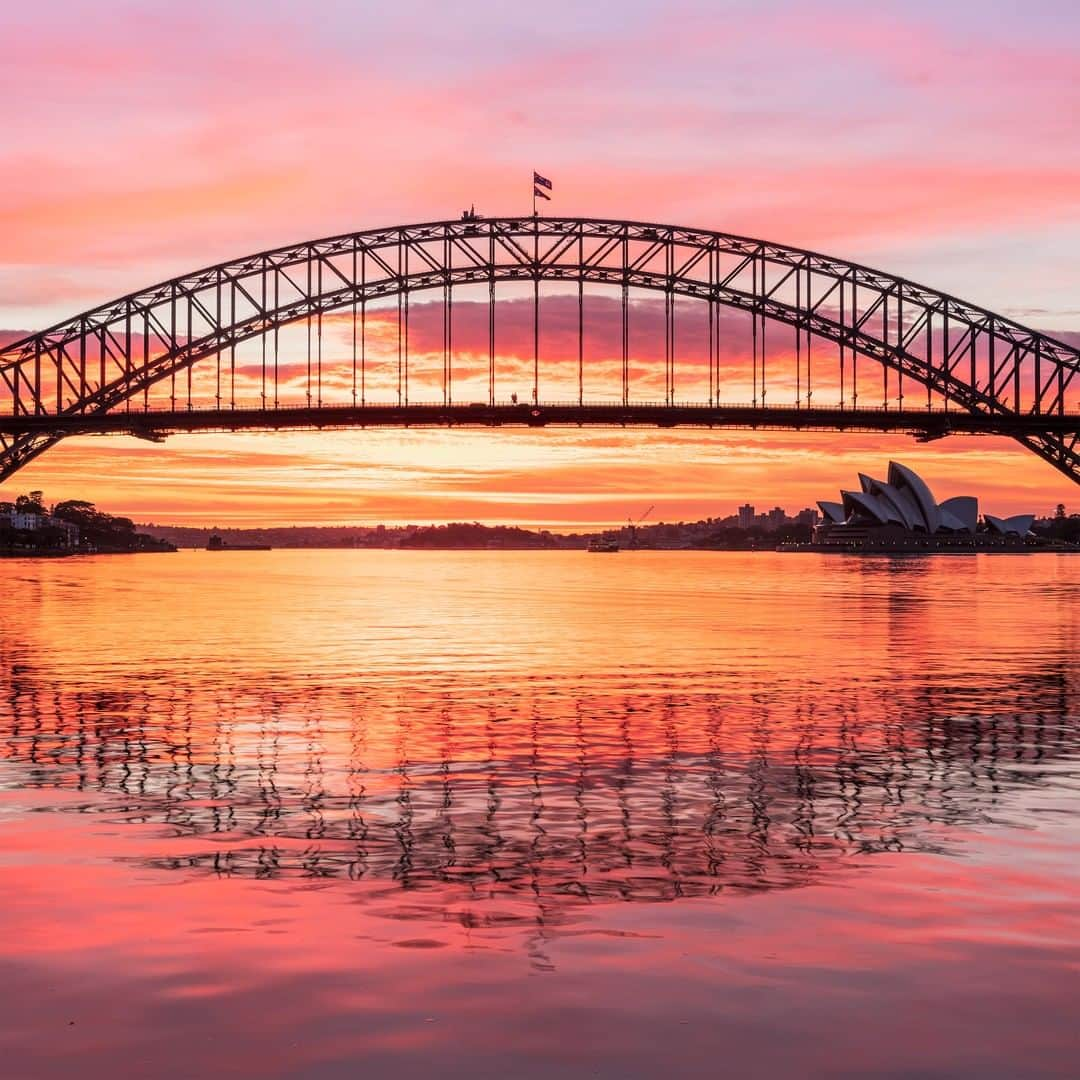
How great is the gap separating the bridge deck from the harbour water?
63387mm

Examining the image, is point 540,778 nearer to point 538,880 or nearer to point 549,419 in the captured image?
point 538,880

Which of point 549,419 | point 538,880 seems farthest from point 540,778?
point 549,419

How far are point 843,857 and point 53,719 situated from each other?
1387 cm

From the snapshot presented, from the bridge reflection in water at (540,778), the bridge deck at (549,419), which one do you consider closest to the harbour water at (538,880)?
the bridge reflection in water at (540,778)

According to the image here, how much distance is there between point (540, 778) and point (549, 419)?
74.9 m

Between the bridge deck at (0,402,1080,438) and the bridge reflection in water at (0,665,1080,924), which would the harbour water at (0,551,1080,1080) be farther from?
the bridge deck at (0,402,1080,438)

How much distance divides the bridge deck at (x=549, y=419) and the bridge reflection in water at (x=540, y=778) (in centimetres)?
6466

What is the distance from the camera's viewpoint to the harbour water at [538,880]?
25.1 ft

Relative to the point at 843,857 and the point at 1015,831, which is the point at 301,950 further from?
the point at 1015,831

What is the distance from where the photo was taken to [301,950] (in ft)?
30.2

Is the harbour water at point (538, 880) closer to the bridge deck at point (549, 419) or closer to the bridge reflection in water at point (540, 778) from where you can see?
the bridge reflection in water at point (540, 778)

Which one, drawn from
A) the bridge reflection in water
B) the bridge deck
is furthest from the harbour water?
the bridge deck

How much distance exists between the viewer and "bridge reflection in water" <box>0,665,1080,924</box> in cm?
1179

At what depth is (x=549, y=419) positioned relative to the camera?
298 ft
